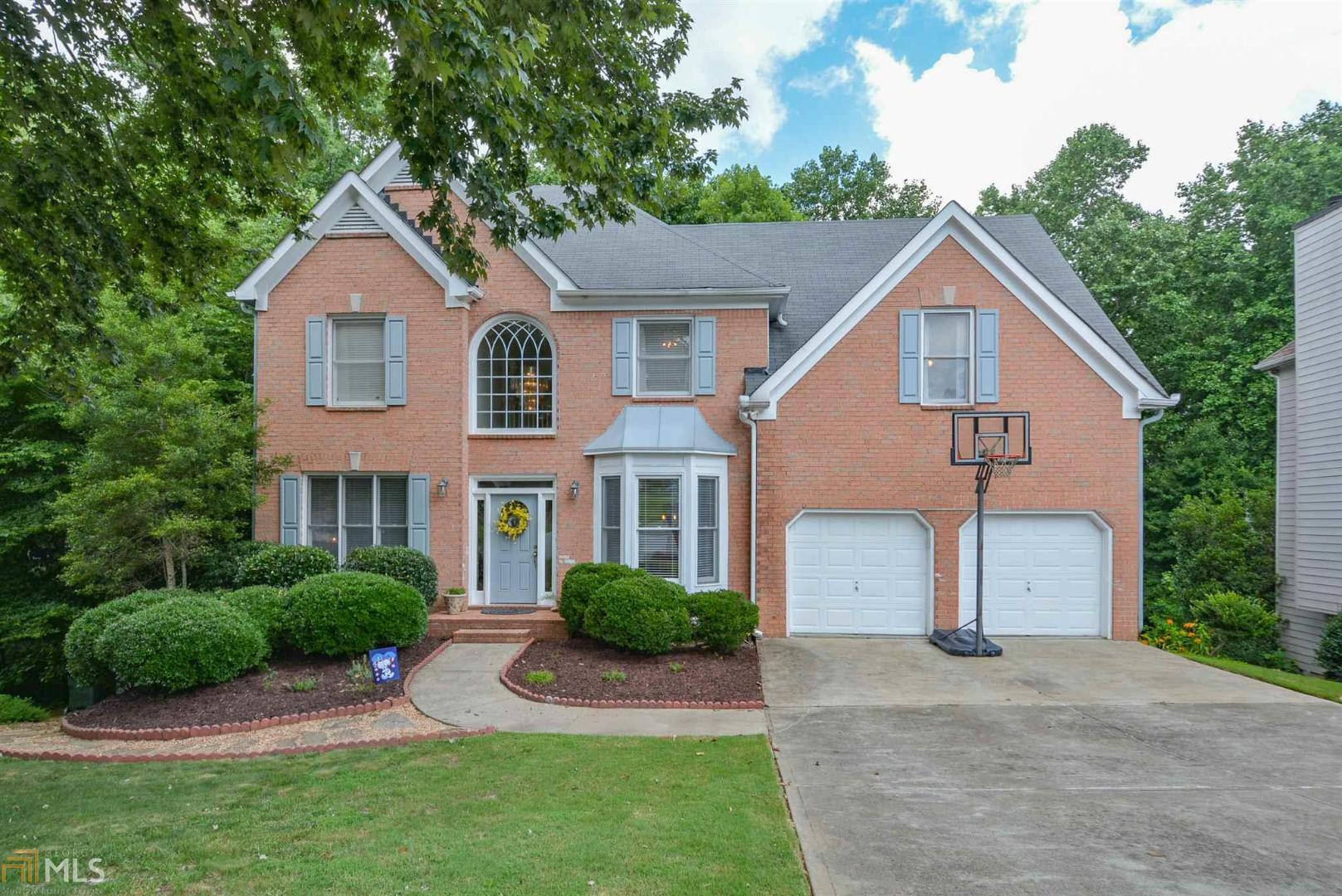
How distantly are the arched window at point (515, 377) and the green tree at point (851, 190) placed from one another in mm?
22347

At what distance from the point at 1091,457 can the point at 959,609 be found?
3398 mm

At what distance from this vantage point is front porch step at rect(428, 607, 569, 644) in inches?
453

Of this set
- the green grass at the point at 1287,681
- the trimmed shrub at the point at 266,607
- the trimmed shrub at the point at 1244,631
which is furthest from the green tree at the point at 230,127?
the trimmed shrub at the point at 1244,631

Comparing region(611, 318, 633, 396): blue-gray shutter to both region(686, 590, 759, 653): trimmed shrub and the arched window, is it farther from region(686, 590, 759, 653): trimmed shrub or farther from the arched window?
region(686, 590, 759, 653): trimmed shrub

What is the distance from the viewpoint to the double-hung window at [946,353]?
12.3 m

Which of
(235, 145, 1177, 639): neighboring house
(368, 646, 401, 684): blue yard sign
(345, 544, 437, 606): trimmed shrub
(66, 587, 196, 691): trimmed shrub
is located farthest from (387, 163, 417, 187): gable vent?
(368, 646, 401, 684): blue yard sign

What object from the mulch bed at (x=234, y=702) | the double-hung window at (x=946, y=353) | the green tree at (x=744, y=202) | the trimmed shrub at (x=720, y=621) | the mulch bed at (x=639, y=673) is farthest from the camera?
the green tree at (x=744, y=202)

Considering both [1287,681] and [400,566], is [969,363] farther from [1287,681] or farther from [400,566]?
[400,566]

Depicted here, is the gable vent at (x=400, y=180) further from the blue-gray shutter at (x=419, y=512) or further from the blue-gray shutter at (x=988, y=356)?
the blue-gray shutter at (x=988, y=356)

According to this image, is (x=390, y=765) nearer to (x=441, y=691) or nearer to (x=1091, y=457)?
(x=441, y=691)

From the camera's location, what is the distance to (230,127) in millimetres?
6855

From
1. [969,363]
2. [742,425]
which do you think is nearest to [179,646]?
[742,425]

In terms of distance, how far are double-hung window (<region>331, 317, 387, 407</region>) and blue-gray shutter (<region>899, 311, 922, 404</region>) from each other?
367 inches

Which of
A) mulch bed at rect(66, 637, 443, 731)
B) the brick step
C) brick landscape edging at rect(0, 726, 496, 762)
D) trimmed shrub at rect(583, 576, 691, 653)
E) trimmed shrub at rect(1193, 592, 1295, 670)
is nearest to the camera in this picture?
brick landscape edging at rect(0, 726, 496, 762)
